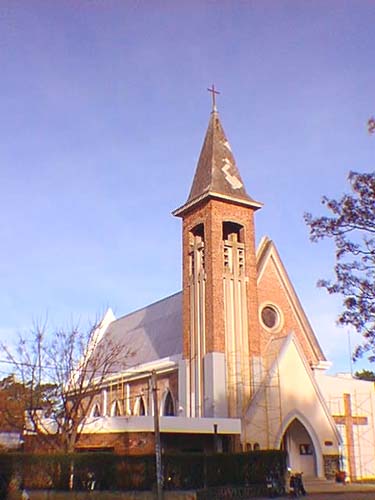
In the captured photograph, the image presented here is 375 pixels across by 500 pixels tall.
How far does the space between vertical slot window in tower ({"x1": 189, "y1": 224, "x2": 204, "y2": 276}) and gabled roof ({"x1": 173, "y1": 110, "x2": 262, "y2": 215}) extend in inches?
57.8

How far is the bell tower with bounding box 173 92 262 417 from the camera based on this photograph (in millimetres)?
33938

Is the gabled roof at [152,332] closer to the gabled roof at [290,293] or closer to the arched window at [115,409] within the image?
the arched window at [115,409]

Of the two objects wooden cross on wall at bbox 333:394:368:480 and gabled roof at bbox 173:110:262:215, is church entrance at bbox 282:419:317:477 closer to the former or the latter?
wooden cross on wall at bbox 333:394:368:480

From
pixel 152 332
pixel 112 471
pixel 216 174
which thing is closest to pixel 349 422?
pixel 152 332

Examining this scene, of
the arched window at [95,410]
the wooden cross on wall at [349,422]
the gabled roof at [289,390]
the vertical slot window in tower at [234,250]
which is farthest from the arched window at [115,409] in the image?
the wooden cross on wall at [349,422]

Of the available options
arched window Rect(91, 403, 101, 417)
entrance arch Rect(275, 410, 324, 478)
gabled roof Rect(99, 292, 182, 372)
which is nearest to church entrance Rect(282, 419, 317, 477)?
entrance arch Rect(275, 410, 324, 478)

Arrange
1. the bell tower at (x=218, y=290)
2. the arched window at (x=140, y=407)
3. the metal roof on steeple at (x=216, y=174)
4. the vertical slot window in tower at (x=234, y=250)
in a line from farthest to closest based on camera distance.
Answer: the arched window at (x=140, y=407) < the metal roof on steeple at (x=216, y=174) < the vertical slot window in tower at (x=234, y=250) < the bell tower at (x=218, y=290)

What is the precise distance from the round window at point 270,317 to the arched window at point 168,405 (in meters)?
6.82

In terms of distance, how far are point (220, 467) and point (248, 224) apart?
15521 mm

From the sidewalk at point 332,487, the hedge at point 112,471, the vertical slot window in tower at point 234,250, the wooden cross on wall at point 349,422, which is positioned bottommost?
the sidewalk at point 332,487

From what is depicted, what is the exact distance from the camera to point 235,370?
34406 millimetres

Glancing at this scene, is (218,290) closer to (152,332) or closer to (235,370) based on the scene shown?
(235,370)

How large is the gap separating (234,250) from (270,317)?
4.56m

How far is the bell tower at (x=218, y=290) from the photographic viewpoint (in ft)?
111
